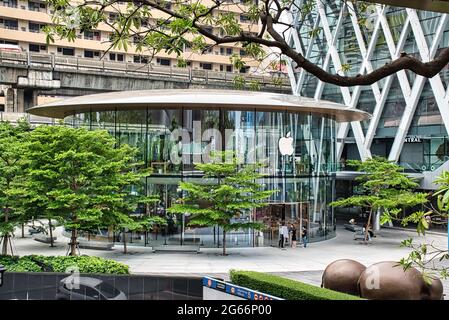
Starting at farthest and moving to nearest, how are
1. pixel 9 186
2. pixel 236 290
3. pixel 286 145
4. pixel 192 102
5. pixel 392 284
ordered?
pixel 286 145 < pixel 192 102 < pixel 9 186 < pixel 392 284 < pixel 236 290

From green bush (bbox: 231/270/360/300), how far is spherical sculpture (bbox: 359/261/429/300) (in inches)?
20.6

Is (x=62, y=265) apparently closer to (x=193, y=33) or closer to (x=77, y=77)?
(x=193, y=33)

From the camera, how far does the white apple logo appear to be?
106ft

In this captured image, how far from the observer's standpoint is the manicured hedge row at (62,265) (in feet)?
60.7

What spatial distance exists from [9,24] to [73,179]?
4342 centimetres

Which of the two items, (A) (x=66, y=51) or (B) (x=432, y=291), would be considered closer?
(B) (x=432, y=291)

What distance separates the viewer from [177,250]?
2930 cm

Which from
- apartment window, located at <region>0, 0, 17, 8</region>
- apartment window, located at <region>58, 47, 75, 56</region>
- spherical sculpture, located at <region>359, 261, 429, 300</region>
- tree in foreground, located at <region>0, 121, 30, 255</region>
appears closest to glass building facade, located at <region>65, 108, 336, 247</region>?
tree in foreground, located at <region>0, 121, 30, 255</region>

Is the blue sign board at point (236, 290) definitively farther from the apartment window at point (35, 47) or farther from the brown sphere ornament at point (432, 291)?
the apartment window at point (35, 47)

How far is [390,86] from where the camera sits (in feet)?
146

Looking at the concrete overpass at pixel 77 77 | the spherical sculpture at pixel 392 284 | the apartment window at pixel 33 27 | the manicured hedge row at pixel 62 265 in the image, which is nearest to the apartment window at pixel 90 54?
the apartment window at pixel 33 27

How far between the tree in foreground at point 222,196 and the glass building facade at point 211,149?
167 cm

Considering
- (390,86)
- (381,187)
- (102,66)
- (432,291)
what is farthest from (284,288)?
(390,86)

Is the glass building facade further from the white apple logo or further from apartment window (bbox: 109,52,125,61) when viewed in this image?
apartment window (bbox: 109,52,125,61)
